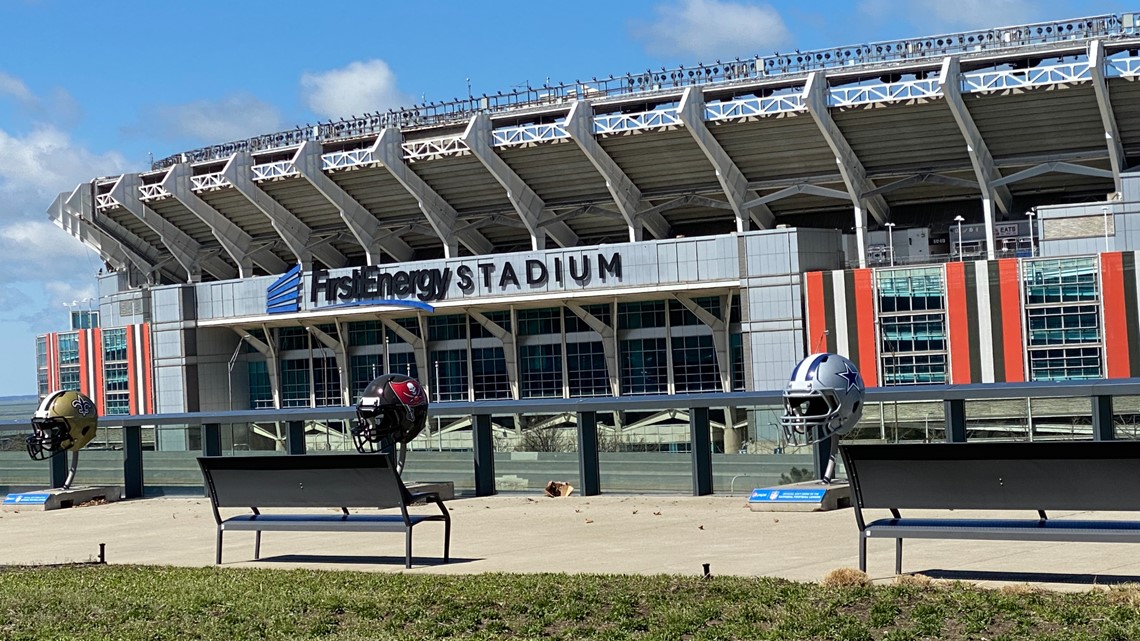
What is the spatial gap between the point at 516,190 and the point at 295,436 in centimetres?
2914

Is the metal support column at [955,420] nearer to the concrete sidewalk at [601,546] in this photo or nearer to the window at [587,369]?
the concrete sidewalk at [601,546]

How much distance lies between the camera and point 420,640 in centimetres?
820

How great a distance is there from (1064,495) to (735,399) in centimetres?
837

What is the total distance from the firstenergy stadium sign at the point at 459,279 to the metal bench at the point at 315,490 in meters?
34.6

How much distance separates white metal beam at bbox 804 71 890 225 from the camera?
4223 cm

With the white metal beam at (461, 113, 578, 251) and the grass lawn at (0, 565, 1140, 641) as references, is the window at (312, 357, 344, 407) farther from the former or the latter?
the grass lawn at (0, 565, 1140, 641)

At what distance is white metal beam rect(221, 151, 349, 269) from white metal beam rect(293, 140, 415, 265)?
1.76 meters

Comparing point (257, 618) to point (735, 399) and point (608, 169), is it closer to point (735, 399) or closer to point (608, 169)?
point (735, 399)

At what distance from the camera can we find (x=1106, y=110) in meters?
40.1

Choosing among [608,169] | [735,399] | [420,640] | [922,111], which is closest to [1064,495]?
[420,640]

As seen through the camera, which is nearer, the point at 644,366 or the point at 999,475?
the point at 999,475

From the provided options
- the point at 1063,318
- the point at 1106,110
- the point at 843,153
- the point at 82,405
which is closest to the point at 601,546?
the point at 82,405

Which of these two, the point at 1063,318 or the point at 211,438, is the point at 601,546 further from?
the point at 1063,318

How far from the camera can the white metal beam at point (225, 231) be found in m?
55.5
